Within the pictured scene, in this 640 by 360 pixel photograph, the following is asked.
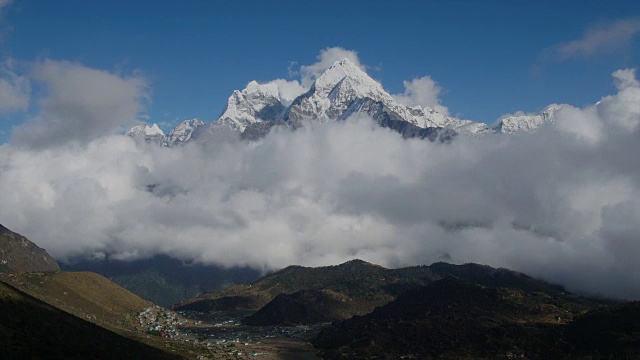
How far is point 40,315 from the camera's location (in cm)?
19925

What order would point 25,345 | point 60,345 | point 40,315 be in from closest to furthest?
point 25,345, point 60,345, point 40,315

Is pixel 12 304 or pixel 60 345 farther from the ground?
pixel 12 304

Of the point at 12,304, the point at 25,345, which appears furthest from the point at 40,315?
the point at 25,345

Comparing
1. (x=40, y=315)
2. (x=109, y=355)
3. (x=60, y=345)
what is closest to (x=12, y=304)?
(x=40, y=315)

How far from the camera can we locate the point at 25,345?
174 m

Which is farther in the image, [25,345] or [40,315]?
[40,315]

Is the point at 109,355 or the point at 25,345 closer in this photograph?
the point at 25,345

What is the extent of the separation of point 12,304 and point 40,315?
9982 millimetres

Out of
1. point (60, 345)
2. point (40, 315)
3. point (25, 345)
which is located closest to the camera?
point (25, 345)

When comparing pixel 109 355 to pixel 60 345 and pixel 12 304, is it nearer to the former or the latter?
pixel 60 345

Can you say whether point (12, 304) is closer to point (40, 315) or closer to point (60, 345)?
point (40, 315)

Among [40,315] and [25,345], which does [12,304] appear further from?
[25,345]

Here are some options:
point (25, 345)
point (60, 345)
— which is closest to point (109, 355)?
point (60, 345)

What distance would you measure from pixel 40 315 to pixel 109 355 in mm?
29362
